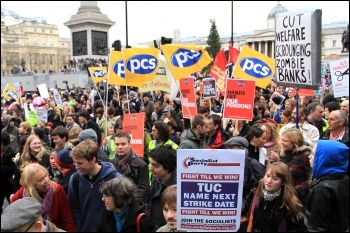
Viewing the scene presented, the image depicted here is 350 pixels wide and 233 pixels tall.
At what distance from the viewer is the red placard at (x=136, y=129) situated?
21.4 ft

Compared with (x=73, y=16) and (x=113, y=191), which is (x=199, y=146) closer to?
(x=113, y=191)

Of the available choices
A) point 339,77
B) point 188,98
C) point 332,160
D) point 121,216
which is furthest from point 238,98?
point 121,216

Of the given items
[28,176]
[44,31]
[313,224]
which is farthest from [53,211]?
[44,31]

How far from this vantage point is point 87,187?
3.78m

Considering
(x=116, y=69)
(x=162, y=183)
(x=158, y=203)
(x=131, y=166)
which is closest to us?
(x=158, y=203)

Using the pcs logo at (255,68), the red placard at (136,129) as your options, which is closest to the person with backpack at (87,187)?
the red placard at (136,129)

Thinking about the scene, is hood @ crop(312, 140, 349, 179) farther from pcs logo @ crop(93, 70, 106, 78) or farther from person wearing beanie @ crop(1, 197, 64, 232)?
pcs logo @ crop(93, 70, 106, 78)

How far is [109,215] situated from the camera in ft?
10.5

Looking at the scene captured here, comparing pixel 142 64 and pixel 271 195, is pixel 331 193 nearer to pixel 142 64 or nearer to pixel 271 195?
pixel 271 195

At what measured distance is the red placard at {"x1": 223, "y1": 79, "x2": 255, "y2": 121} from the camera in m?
7.12

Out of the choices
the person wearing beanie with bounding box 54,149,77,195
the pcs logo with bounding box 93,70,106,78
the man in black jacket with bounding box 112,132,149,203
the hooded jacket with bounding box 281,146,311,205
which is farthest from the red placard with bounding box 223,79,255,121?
the pcs logo with bounding box 93,70,106,78

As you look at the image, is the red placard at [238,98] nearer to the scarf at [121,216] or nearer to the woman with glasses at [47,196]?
the woman with glasses at [47,196]

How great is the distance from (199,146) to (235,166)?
3200mm

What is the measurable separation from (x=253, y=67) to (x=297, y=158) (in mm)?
4745
